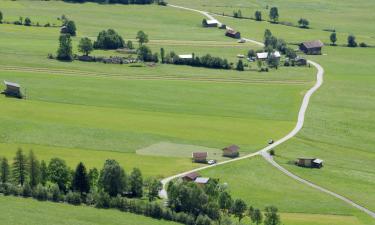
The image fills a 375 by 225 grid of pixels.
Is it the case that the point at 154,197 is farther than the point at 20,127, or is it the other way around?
the point at 20,127

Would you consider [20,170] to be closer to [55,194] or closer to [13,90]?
[55,194]

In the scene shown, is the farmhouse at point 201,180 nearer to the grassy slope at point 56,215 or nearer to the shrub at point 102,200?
the grassy slope at point 56,215

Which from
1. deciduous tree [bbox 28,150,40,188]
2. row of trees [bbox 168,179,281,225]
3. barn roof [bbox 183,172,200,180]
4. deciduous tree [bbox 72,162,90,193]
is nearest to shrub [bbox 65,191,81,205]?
deciduous tree [bbox 72,162,90,193]

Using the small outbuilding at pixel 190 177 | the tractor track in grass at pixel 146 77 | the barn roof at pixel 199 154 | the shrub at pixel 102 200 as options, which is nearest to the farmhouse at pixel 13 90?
the tractor track in grass at pixel 146 77

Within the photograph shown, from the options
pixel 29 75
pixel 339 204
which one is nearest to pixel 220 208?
pixel 339 204

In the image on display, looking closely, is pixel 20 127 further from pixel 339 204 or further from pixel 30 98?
pixel 339 204
